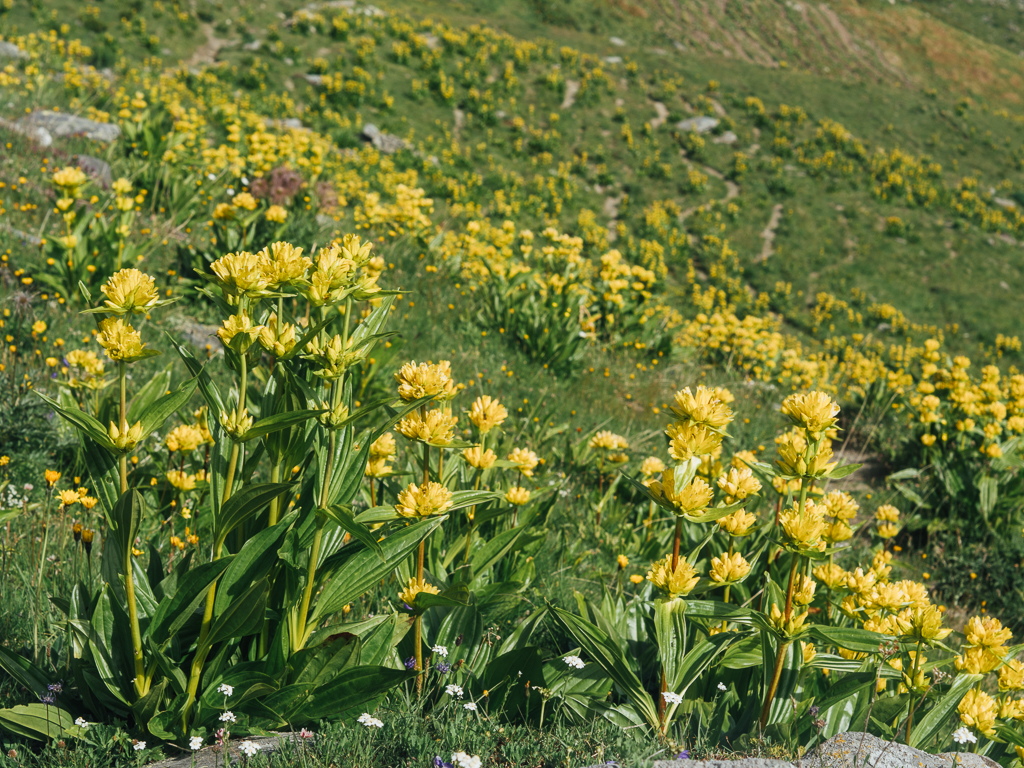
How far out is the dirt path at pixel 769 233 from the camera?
17.1m

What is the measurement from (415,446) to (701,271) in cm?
1420

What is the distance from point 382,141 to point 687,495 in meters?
15.4

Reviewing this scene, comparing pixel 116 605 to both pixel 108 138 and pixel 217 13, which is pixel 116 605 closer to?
pixel 108 138

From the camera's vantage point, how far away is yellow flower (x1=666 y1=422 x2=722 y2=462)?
194 cm

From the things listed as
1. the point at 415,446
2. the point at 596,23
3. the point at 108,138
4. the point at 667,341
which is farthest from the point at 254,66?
the point at 596,23

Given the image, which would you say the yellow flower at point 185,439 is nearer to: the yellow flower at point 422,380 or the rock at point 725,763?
the yellow flower at point 422,380

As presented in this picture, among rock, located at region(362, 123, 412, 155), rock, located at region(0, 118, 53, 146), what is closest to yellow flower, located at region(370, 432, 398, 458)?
rock, located at region(0, 118, 53, 146)

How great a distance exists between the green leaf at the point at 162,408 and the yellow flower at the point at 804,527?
162cm

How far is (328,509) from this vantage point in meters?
1.73

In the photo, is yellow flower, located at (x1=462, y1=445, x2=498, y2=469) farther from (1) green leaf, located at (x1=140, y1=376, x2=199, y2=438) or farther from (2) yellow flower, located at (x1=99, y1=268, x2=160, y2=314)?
(2) yellow flower, located at (x1=99, y1=268, x2=160, y2=314)

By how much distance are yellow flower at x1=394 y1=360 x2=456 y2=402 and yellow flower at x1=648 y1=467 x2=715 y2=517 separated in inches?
27.4

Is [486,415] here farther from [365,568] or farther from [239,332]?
[239,332]

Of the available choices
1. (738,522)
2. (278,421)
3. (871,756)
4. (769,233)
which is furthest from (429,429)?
(769,233)

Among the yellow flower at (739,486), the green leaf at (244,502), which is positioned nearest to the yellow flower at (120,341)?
the green leaf at (244,502)
